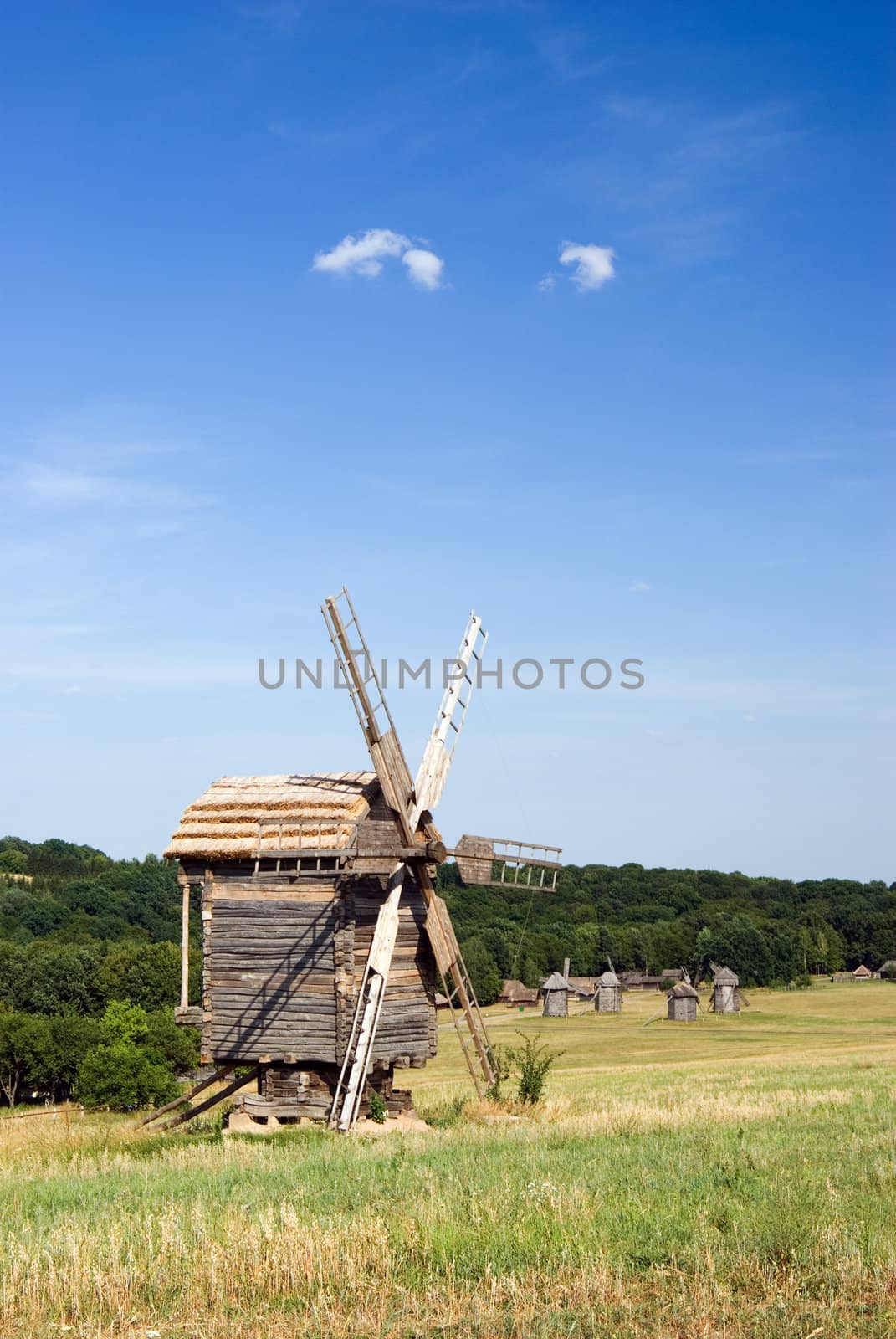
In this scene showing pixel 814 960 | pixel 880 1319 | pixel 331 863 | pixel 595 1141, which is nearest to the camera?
pixel 880 1319

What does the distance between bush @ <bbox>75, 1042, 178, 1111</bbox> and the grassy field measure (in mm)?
25572

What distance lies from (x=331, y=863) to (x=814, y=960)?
104887 mm

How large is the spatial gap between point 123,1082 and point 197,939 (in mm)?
34913

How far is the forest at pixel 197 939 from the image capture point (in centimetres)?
5491

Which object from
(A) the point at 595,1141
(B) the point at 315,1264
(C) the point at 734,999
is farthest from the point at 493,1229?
(C) the point at 734,999

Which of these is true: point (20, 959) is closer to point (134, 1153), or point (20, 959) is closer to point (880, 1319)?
point (134, 1153)

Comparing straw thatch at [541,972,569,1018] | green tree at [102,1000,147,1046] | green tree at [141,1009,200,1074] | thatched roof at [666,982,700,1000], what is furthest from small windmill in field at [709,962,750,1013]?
green tree at [102,1000,147,1046]

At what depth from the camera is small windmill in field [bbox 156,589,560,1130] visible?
883 inches

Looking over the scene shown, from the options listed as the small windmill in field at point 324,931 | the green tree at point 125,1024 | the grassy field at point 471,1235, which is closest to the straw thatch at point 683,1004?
the green tree at point 125,1024

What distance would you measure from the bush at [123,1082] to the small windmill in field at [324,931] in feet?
69.8

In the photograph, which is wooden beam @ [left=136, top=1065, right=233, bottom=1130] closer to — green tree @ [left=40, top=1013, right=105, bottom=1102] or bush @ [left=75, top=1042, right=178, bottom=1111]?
bush @ [left=75, top=1042, right=178, bottom=1111]

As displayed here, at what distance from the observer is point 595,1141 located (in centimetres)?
1731

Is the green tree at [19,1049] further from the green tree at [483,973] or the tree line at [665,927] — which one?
the green tree at [483,973]

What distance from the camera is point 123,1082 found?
43.5 meters
